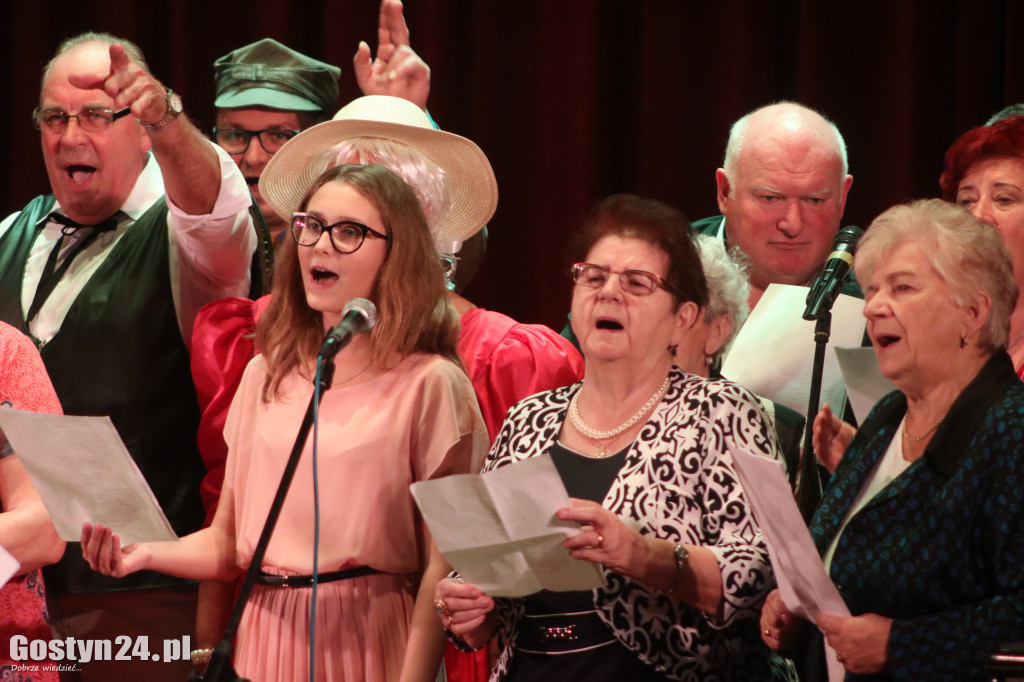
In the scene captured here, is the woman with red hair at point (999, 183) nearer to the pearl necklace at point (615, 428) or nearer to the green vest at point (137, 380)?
the pearl necklace at point (615, 428)

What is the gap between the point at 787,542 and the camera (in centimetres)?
173

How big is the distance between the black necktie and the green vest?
0.09 meters

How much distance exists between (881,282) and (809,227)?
1.07m

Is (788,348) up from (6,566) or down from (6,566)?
up

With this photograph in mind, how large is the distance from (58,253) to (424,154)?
1068 millimetres

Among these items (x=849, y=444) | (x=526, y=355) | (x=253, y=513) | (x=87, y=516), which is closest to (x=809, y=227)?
(x=526, y=355)

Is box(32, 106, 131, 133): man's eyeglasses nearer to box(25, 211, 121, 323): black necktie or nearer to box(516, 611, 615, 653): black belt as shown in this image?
box(25, 211, 121, 323): black necktie

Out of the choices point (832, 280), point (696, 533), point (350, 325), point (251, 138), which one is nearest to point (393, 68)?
point (251, 138)

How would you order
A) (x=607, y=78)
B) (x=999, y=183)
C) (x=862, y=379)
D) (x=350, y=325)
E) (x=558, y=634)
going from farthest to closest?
(x=607, y=78) < (x=999, y=183) < (x=862, y=379) < (x=558, y=634) < (x=350, y=325)

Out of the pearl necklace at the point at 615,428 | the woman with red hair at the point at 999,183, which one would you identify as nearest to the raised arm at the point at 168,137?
the pearl necklace at the point at 615,428

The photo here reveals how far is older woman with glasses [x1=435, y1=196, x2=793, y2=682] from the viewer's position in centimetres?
193

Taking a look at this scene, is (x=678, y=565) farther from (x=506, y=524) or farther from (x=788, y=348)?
(x=788, y=348)

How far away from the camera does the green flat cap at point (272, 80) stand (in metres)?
3.40

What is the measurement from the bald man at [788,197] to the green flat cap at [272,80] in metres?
1.25
